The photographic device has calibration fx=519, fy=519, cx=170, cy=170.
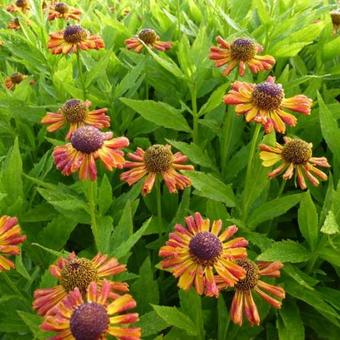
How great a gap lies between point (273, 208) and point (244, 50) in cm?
50

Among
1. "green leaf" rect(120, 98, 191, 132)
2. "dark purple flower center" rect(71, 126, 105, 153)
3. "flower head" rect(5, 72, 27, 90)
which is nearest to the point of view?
"dark purple flower center" rect(71, 126, 105, 153)

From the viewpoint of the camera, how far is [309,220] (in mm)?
1377

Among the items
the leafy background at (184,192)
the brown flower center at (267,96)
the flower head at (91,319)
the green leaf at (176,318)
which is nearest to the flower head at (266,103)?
the brown flower center at (267,96)

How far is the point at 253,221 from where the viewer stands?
4.70 ft

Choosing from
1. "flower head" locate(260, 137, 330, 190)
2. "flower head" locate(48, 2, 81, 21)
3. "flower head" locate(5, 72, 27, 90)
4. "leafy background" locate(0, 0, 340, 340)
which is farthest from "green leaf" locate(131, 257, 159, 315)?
"flower head" locate(48, 2, 81, 21)

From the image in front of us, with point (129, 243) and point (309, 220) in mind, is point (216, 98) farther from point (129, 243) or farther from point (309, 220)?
point (129, 243)

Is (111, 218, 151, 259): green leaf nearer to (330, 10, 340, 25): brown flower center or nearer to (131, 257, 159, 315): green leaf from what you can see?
(131, 257, 159, 315): green leaf

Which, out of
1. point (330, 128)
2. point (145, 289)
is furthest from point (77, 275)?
point (330, 128)

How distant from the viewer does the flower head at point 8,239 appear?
114 centimetres

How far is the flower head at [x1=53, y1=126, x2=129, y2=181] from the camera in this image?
4.06ft

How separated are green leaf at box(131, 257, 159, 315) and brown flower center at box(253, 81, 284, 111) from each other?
505 mm

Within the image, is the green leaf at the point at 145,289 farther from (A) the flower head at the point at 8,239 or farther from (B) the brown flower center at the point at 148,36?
(B) the brown flower center at the point at 148,36

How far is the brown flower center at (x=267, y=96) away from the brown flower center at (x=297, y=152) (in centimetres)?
12

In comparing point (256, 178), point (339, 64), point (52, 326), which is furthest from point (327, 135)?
point (52, 326)
